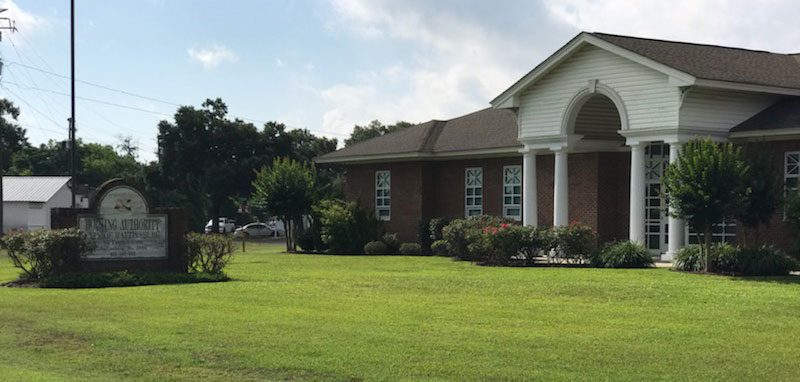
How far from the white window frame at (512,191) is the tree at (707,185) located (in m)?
12.3

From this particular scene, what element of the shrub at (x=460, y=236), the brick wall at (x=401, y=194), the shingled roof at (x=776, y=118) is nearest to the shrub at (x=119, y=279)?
the shrub at (x=460, y=236)

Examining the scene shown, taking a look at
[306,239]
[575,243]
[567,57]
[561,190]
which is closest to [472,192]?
[561,190]

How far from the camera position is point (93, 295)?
18844 millimetres

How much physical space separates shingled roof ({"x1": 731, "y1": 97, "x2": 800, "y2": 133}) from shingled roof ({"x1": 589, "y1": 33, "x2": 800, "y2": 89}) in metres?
0.58

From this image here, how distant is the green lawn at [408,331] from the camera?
1030 centimetres

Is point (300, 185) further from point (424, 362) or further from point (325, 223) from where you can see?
point (424, 362)

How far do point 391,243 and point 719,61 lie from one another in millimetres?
15036

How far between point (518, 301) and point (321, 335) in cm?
535

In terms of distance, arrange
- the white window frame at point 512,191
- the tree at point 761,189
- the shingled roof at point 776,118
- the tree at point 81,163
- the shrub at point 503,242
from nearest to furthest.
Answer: the tree at point 761,189 < the shingled roof at point 776,118 < the shrub at point 503,242 < the white window frame at point 512,191 < the tree at point 81,163

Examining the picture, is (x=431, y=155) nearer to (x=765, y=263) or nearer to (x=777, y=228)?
(x=777, y=228)

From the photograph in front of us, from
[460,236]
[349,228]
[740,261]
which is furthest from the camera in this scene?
[349,228]

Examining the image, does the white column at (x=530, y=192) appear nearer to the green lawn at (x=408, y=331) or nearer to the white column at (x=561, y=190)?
the white column at (x=561, y=190)

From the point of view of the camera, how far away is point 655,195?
→ 3159 centimetres

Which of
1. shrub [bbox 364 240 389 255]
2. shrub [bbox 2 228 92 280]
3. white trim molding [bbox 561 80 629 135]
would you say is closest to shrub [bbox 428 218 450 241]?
shrub [bbox 364 240 389 255]
